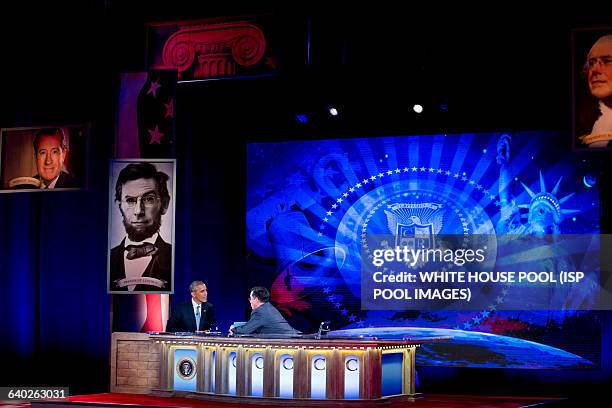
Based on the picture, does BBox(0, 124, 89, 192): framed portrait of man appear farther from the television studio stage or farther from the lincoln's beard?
the television studio stage

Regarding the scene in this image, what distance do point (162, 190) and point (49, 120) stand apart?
2.32m

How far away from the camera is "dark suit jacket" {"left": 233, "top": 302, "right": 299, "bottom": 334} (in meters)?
9.35

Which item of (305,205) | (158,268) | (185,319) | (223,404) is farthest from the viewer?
(305,205)

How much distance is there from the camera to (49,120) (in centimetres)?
1231

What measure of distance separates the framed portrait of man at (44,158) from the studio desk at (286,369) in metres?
2.79

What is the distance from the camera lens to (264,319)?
9.38 metres

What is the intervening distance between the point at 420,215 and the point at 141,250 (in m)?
3.01

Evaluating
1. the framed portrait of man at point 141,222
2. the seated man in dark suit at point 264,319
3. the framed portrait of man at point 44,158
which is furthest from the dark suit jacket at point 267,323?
the framed portrait of man at point 44,158

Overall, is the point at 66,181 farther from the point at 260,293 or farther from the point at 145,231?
the point at 260,293

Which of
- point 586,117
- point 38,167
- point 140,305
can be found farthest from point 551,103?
point 38,167

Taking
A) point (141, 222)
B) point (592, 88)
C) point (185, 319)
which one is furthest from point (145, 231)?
point (592, 88)

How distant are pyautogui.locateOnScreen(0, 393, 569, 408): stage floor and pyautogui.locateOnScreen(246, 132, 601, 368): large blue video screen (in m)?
0.51

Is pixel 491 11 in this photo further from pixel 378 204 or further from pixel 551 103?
pixel 378 204

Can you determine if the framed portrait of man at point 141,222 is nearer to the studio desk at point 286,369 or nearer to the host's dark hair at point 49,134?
the studio desk at point 286,369
